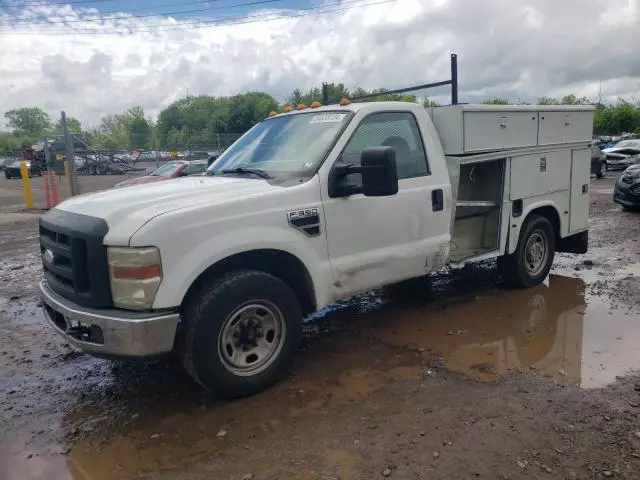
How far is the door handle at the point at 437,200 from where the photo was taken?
4871 millimetres

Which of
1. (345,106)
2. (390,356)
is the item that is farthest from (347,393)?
(345,106)

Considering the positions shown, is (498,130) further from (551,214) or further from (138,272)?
(138,272)

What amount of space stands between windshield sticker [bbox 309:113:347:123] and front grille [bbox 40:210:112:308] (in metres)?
2.03

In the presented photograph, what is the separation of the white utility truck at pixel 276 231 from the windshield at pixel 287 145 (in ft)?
0.05

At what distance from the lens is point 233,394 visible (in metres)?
3.73

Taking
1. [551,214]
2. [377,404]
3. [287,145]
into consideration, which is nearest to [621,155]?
[551,214]

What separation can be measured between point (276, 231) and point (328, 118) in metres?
1.31

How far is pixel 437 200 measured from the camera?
4898mm

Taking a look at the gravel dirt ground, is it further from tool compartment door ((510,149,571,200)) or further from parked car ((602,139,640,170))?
parked car ((602,139,640,170))

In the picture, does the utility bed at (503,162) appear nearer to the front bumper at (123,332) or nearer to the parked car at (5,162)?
the front bumper at (123,332)

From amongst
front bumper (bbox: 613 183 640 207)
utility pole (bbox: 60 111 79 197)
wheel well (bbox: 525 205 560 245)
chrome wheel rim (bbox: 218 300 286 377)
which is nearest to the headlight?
chrome wheel rim (bbox: 218 300 286 377)

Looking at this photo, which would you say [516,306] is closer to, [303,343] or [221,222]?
[303,343]

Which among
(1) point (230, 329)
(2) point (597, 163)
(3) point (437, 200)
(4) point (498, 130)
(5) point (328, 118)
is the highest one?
(5) point (328, 118)

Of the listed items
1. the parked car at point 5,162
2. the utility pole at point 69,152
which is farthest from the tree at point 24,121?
the utility pole at point 69,152
